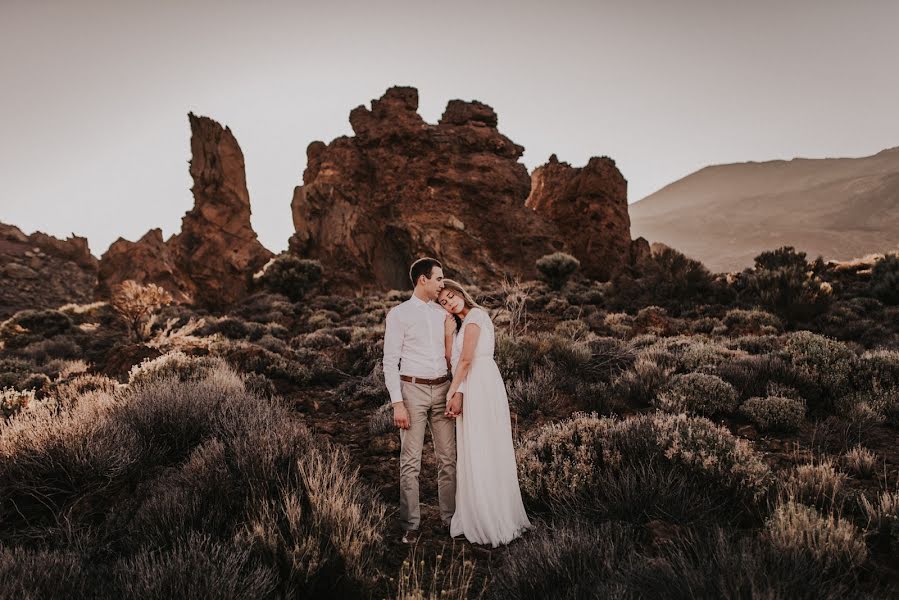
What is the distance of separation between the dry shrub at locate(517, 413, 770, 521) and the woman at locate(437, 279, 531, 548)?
43cm

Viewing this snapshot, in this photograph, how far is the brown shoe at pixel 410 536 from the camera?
3.29 meters

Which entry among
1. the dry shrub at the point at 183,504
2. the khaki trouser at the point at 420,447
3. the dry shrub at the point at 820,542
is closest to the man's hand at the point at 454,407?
the khaki trouser at the point at 420,447

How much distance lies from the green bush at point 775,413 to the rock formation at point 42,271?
4002 centimetres

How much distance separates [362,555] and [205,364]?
223 inches

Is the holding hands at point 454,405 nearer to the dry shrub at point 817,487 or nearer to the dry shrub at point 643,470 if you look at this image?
the dry shrub at point 643,470

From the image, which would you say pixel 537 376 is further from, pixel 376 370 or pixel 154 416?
pixel 154 416

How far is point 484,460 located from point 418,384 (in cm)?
80

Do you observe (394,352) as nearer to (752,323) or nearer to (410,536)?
(410,536)

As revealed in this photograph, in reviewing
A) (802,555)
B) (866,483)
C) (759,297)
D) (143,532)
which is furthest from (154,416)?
(759,297)

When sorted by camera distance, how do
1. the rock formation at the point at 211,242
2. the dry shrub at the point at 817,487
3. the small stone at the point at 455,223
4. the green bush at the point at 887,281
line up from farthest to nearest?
the rock formation at the point at 211,242, the small stone at the point at 455,223, the green bush at the point at 887,281, the dry shrub at the point at 817,487

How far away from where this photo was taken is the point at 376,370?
808cm

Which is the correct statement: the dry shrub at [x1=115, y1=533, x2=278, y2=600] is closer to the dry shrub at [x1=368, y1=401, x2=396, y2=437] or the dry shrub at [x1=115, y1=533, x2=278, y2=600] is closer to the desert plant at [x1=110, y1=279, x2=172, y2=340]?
the dry shrub at [x1=368, y1=401, x2=396, y2=437]

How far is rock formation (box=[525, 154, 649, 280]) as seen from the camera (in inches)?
1014

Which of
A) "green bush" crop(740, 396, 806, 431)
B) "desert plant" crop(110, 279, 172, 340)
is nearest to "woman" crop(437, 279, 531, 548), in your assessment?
"green bush" crop(740, 396, 806, 431)
